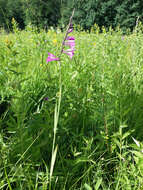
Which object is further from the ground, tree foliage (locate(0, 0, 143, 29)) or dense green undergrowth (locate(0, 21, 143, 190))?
tree foliage (locate(0, 0, 143, 29))

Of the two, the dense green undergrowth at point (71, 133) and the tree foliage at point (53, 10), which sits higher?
the tree foliage at point (53, 10)

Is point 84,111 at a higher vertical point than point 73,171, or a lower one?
higher

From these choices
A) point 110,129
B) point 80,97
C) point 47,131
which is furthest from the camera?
point 80,97

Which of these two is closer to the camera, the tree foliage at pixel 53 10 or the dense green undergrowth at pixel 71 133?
the dense green undergrowth at pixel 71 133

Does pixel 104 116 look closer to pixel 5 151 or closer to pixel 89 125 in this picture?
pixel 89 125

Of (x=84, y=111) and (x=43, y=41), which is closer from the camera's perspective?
(x=84, y=111)

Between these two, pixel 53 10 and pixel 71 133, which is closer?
pixel 71 133

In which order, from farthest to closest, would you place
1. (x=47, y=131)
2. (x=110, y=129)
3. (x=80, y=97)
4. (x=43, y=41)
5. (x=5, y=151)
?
1. (x=43, y=41)
2. (x=80, y=97)
3. (x=110, y=129)
4. (x=47, y=131)
5. (x=5, y=151)

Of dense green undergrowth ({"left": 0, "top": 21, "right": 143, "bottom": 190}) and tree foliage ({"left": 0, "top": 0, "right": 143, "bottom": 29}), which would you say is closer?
dense green undergrowth ({"left": 0, "top": 21, "right": 143, "bottom": 190})

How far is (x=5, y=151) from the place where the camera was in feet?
2.44

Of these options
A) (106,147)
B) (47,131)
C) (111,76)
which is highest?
(111,76)

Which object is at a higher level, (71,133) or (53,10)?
(53,10)

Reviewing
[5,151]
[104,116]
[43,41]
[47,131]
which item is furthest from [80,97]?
[43,41]

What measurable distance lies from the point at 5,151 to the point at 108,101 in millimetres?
713
